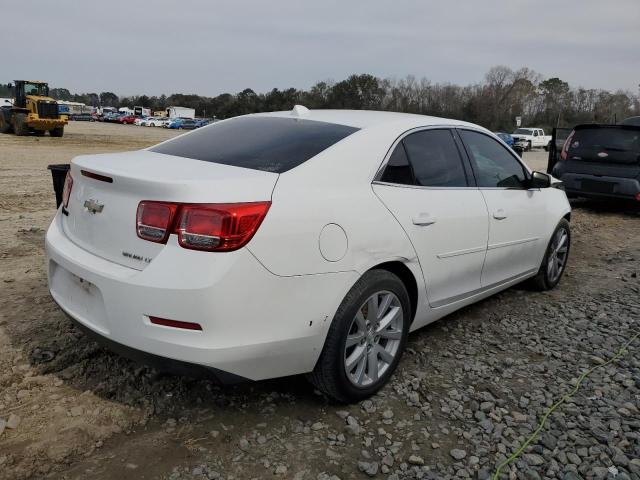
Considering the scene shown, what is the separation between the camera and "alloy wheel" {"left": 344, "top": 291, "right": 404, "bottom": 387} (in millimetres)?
2883

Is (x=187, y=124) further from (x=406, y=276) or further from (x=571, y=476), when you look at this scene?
(x=571, y=476)

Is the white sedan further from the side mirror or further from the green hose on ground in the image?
the side mirror

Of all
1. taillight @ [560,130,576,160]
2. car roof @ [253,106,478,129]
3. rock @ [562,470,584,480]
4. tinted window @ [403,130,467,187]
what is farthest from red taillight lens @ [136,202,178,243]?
taillight @ [560,130,576,160]

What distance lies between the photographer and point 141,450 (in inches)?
99.7

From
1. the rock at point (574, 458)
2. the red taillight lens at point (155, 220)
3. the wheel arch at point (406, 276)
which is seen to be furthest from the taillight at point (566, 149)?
the red taillight lens at point (155, 220)

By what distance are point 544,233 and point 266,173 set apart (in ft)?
10.2

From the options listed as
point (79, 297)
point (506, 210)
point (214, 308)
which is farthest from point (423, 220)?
point (79, 297)

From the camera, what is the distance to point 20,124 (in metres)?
27.2

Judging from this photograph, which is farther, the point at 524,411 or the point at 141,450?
the point at 524,411

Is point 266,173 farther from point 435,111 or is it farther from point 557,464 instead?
point 435,111

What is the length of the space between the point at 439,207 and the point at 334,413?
1.40m

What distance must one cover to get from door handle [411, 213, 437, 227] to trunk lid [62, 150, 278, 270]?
0.97m

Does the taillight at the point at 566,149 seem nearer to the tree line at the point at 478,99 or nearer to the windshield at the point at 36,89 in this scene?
the windshield at the point at 36,89

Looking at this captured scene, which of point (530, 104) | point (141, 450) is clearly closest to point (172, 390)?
point (141, 450)
